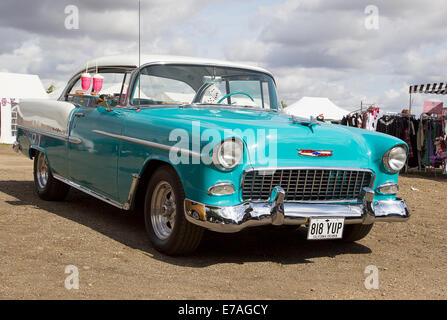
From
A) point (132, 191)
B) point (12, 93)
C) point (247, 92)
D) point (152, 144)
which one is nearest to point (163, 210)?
point (132, 191)

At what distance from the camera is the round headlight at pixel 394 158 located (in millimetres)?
4414

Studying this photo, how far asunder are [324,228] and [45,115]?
3.99 meters

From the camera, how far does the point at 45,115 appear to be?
6.48m

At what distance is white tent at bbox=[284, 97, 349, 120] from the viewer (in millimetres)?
22562

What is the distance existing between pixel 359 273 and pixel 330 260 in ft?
1.34

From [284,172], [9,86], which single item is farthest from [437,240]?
[9,86]

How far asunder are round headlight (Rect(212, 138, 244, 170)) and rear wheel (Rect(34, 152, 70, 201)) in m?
3.31

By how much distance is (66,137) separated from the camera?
586 cm

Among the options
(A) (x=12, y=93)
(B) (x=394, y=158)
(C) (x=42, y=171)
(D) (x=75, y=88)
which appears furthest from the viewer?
(A) (x=12, y=93)

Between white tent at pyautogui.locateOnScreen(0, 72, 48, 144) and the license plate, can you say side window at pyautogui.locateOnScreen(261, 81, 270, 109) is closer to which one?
the license plate

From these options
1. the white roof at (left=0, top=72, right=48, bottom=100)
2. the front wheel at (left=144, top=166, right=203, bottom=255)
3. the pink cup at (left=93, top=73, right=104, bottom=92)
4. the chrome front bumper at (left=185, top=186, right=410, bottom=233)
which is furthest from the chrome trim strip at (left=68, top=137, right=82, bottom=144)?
the white roof at (left=0, top=72, right=48, bottom=100)

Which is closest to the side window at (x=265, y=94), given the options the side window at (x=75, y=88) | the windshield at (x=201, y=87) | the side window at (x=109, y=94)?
the windshield at (x=201, y=87)

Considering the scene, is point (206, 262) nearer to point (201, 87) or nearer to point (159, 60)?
point (201, 87)

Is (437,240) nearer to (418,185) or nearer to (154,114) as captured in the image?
(154,114)
